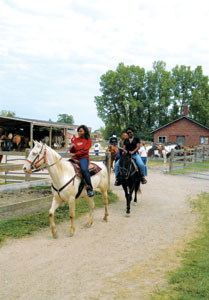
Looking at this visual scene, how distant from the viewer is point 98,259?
4684mm

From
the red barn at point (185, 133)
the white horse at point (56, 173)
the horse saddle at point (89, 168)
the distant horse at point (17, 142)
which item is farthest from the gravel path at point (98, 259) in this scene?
the red barn at point (185, 133)

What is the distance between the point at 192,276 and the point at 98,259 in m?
1.56

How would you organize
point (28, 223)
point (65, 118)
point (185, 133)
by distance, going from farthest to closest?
point (65, 118) → point (185, 133) → point (28, 223)

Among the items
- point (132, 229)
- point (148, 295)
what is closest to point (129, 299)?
point (148, 295)

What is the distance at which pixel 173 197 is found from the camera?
33.6 ft

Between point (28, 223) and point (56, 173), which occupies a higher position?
point (56, 173)

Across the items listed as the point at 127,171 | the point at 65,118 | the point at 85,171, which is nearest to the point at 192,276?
the point at 85,171

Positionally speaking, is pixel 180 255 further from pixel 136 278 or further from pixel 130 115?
pixel 130 115

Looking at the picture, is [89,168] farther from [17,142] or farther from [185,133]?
[185,133]

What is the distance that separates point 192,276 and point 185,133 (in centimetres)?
3727

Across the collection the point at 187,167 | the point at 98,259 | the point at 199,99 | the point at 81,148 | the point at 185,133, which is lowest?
the point at 98,259

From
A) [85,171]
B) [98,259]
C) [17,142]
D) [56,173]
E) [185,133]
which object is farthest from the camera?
[185,133]

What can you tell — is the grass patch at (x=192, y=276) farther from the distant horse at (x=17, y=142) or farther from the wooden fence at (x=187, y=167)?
the distant horse at (x=17, y=142)

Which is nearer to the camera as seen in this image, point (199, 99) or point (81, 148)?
point (81, 148)
